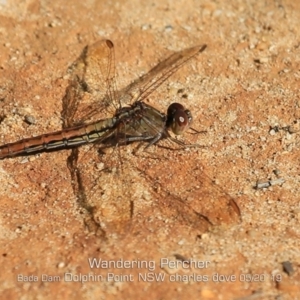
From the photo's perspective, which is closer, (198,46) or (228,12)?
(198,46)

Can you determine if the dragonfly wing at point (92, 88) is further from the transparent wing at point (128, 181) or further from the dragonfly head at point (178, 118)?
the dragonfly head at point (178, 118)

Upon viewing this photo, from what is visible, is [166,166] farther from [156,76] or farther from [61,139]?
[156,76]

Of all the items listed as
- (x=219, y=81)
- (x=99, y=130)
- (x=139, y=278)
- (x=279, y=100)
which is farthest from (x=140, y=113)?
(x=139, y=278)

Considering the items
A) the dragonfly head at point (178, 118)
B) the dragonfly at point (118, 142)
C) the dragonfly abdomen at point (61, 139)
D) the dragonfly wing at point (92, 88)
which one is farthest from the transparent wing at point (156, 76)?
the dragonfly head at point (178, 118)

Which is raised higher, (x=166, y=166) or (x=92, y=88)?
(x=92, y=88)

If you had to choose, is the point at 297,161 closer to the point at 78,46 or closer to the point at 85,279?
the point at 85,279

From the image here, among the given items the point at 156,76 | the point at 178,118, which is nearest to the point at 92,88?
the point at 156,76

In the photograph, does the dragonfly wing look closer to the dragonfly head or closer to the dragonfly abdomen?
the dragonfly abdomen
